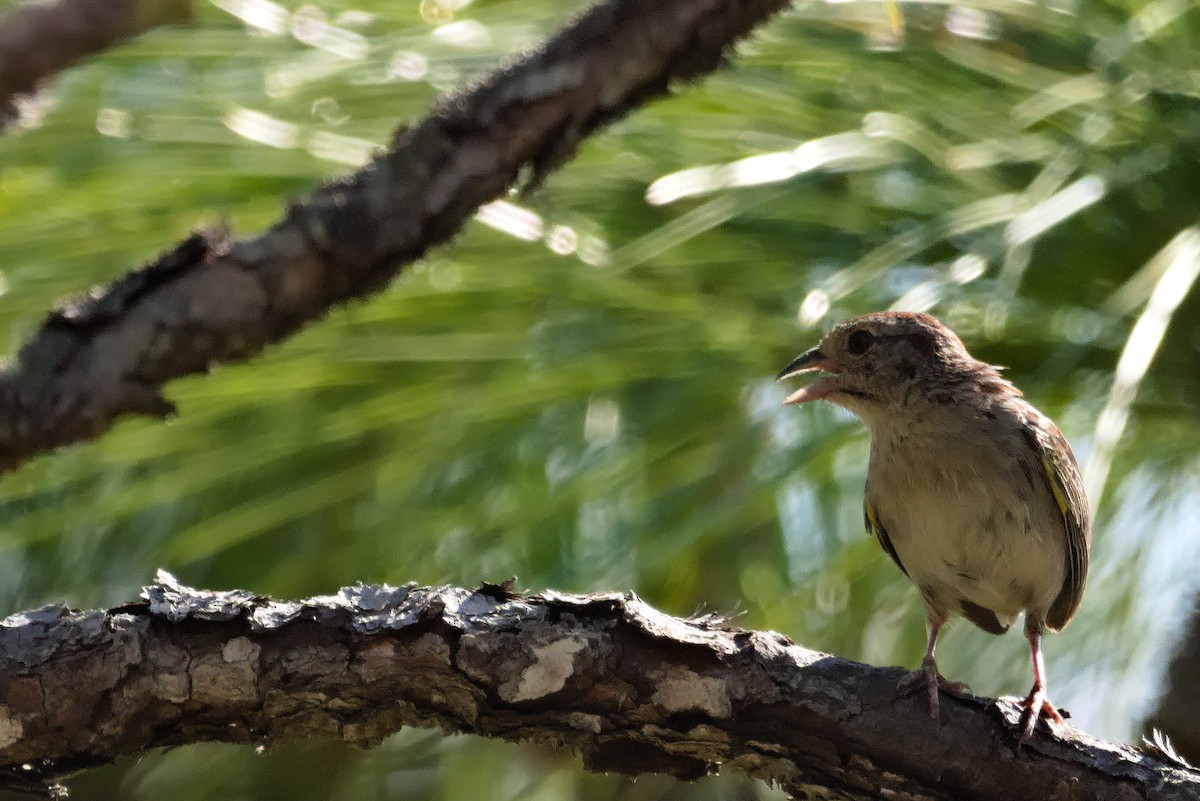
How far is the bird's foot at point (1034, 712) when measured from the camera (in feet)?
3.48

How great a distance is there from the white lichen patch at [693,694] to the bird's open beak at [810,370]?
1.28 feet

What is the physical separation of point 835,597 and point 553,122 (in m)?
0.64

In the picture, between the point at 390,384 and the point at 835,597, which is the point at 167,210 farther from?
the point at 835,597

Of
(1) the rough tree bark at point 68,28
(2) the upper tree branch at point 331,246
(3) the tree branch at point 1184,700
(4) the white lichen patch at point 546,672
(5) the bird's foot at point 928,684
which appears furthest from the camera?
(3) the tree branch at point 1184,700

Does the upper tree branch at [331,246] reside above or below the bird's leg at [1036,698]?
above

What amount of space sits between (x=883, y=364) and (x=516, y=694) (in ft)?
2.23

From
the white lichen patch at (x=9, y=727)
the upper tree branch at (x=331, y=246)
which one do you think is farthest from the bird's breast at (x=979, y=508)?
the white lichen patch at (x=9, y=727)

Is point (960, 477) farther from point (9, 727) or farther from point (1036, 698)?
Result: point (9, 727)

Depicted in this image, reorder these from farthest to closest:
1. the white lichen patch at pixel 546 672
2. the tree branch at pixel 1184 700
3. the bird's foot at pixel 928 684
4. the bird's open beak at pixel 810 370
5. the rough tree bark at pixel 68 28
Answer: the bird's open beak at pixel 810 370 → the tree branch at pixel 1184 700 → the bird's foot at pixel 928 684 → the white lichen patch at pixel 546 672 → the rough tree bark at pixel 68 28

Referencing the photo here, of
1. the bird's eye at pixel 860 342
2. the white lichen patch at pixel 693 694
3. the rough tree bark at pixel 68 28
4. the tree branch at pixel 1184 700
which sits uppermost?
the rough tree bark at pixel 68 28

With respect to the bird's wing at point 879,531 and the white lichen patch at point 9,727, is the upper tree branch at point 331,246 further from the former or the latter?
the bird's wing at point 879,531

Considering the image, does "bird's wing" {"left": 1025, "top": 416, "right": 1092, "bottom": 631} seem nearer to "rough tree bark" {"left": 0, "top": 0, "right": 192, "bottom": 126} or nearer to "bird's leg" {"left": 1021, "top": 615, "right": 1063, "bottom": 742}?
"bird's leg" {"left": 1021, "top": 615, "right": 1063, "bottom": 742}

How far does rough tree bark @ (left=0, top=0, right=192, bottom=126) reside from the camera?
59 centimetres

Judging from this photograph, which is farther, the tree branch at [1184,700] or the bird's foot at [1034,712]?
the tree branch at [1184,700]
